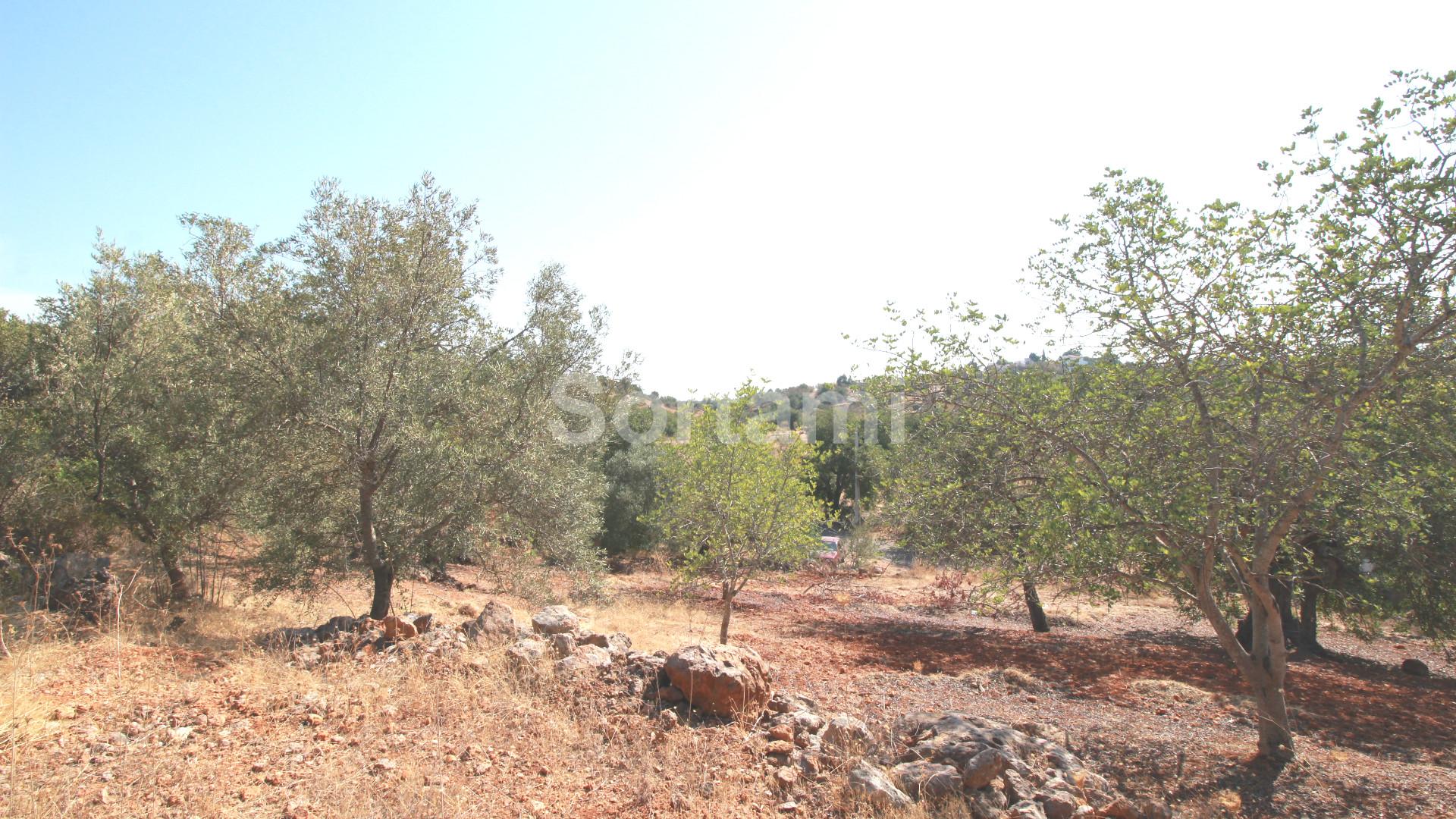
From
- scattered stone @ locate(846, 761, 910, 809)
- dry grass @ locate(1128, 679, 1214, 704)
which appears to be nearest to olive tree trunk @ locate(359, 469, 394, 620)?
scattered stone @ locate(846, 761, 910, 809)

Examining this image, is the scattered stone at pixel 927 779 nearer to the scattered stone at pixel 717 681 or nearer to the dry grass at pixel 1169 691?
the scattered stone at pixel 717 681

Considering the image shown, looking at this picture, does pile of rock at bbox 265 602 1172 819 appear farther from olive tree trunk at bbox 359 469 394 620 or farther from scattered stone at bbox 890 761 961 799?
olive tree trunk at bbox 359 469 394 620

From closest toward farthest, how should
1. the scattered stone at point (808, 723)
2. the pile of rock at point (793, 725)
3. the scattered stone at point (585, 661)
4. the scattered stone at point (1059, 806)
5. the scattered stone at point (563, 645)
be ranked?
the scattered stone at point (1059, 806), the pile of rock at point (793, 725), the scattered stone at point (808, 723), the scattered stone at point (585, 661), the scattered stone at point (563, 645)

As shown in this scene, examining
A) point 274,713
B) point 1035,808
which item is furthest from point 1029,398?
point 274,713

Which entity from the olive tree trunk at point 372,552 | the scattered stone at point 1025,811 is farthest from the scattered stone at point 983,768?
the olive tree trunk at point 372,552

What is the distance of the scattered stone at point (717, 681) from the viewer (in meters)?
6.49

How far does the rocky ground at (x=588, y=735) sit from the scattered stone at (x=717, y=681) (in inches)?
1.3

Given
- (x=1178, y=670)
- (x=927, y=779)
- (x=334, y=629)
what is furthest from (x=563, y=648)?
(x=1178, y=670)

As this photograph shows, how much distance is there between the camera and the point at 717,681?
6488mm

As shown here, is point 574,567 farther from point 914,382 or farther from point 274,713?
point 914,382

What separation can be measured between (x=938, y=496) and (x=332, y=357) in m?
7.41

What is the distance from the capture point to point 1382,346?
217 inches

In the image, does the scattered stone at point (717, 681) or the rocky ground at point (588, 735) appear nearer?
the rocky ground at point (588, 735)

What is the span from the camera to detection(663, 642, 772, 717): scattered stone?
6492mm
